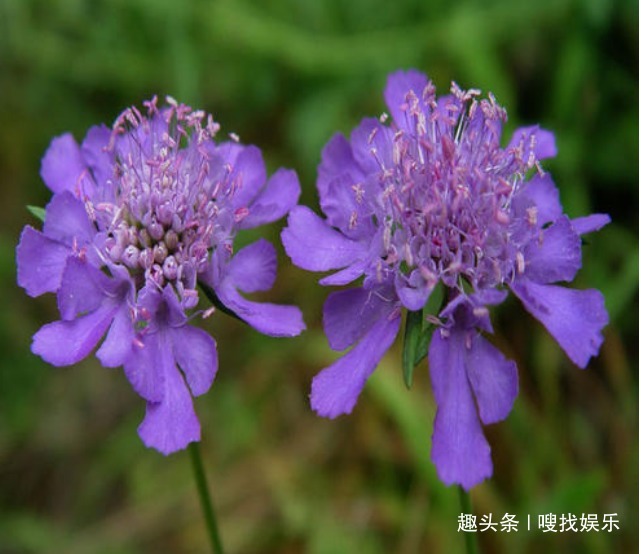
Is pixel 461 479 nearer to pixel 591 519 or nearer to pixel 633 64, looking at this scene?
pixel 591 519

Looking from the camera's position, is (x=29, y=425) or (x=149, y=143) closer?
(x=149, y=143)

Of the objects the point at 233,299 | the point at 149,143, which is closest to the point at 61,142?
the point at 149,143

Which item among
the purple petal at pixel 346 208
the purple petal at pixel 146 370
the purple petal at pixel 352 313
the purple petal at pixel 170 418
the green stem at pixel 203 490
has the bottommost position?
the green stem at pixel 203 490

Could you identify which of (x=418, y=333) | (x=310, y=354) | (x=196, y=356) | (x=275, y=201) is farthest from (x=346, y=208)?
(x=310, y=354)

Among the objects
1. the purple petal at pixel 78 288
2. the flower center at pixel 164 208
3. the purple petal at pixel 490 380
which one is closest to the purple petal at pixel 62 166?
the flower center at pixel 164 208

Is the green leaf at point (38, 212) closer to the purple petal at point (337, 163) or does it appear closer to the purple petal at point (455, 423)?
the purple petal at point (337, 163)

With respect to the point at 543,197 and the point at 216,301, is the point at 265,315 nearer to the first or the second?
the point at 216,301
